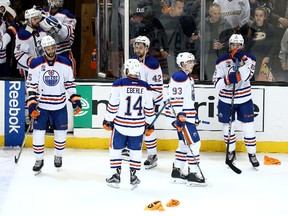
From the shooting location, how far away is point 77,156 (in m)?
8.34

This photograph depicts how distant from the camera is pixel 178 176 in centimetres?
723

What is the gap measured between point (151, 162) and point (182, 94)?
1085 millimetres

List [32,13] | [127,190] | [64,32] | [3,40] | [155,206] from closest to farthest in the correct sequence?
[155,206] < [127,190] < [32,13] < [64,32] < [3,40]

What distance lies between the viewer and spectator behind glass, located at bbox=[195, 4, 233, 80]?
8.84 m

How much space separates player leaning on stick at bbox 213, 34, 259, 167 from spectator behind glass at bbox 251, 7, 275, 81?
0.98m

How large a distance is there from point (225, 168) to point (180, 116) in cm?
115

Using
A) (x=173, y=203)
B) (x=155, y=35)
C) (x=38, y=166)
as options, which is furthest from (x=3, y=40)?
(x=173, y=203)

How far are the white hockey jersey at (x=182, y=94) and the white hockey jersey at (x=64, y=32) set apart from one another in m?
2.34

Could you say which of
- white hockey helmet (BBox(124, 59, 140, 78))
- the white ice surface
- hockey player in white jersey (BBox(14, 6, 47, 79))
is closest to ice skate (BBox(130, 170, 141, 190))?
the white ice surface

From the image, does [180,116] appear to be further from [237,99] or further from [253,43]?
[253,43]

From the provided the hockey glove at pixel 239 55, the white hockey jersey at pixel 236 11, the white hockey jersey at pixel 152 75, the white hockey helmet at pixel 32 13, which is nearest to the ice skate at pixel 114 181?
the white hockey jersey at pixel 152 75

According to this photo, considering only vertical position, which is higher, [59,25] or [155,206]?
[59,25]

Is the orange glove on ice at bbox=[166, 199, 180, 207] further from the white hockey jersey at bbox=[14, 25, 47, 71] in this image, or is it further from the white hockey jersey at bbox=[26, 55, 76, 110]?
the white hockey jersey at bbox=[14, 25, 47, 71]

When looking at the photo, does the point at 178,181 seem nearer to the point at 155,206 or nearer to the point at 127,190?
the point at 127,190
